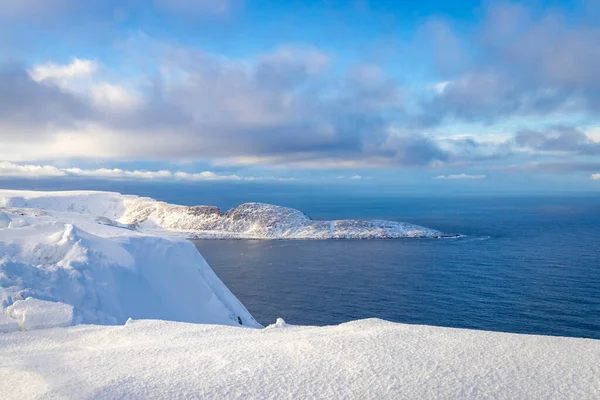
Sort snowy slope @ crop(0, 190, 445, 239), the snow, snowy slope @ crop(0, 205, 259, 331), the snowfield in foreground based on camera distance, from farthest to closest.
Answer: snowy slope @ crop(0, 190, 445, 239), snowy slope @ crop(0, 205, 259, 331), the snow, the snowfield in foreground

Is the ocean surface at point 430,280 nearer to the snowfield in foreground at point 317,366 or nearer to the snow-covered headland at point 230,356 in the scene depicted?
the snow-covered headland at point 230,356

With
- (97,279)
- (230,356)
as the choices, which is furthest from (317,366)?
(97,279)

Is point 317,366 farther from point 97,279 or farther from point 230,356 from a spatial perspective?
point 97,279

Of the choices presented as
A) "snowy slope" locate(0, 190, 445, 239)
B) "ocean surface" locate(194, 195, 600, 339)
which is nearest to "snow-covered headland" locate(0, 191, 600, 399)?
"ocean surface" locate(194, 195, 600, 339)

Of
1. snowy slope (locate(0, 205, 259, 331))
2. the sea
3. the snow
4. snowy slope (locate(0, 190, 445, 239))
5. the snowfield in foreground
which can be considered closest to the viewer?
the snowfield in foreground

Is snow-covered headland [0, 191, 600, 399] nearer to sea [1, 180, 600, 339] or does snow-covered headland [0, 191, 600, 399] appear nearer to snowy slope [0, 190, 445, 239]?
sea [1, 180, 600, 339]

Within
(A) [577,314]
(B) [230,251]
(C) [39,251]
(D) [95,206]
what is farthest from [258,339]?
(D) [95,206]
